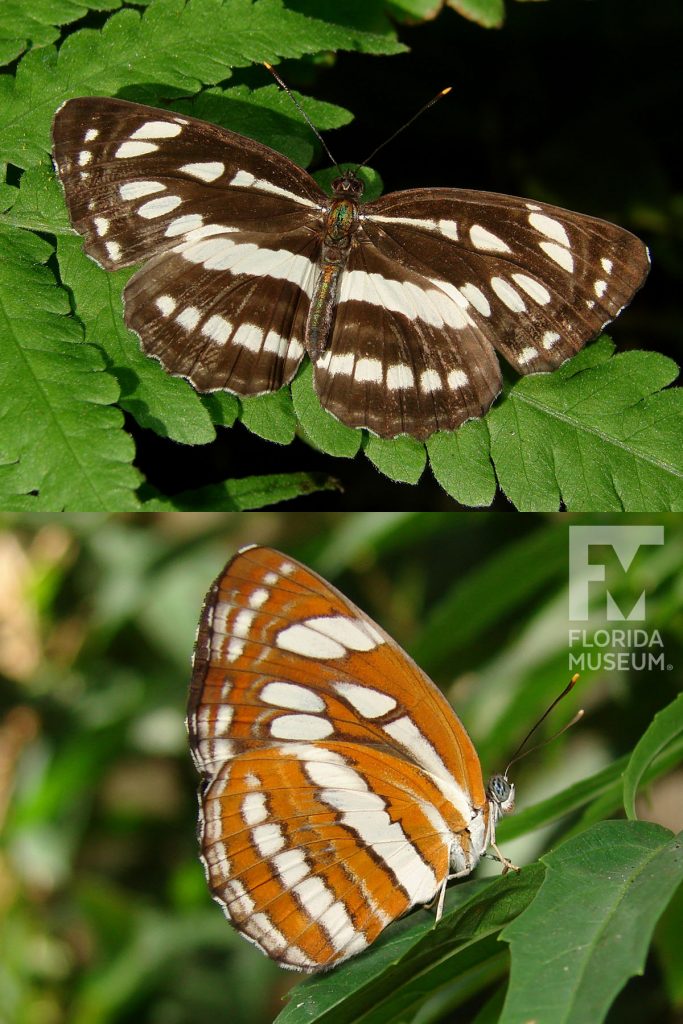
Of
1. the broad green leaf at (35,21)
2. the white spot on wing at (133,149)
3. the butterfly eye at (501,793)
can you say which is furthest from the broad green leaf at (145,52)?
the butterfly eye at (501,793)

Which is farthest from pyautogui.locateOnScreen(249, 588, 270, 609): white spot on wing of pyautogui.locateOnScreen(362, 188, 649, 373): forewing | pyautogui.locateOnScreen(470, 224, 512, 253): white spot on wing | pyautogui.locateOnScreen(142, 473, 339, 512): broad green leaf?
pyautogui.locateOnScreen(470, 224, 512, 253): white spot on wing

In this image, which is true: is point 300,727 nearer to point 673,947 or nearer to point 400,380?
point 400,380

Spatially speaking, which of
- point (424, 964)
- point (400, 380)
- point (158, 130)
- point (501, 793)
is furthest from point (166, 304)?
point (424, 964)

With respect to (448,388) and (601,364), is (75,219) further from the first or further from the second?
(601,364)

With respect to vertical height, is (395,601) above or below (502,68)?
below

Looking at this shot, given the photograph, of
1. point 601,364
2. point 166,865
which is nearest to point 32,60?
point 601,364
